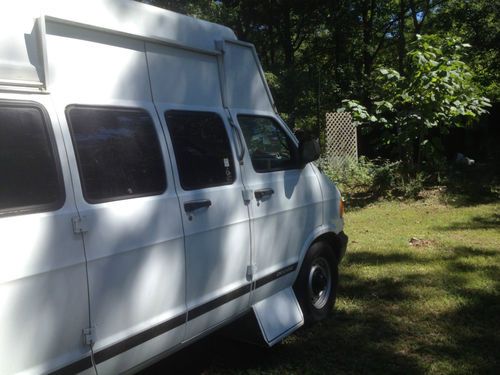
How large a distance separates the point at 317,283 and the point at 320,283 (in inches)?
2.2

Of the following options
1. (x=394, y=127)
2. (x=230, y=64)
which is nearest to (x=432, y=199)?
(x=394, y=127)

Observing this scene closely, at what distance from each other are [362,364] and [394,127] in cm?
751

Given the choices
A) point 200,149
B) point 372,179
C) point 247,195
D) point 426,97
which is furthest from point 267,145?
point 372,179

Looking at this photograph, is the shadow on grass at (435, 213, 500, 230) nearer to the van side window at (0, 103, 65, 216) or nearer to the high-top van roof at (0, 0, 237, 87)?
the high-top van roof at (0, 0, 237, 87)

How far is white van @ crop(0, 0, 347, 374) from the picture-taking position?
92.5 inches

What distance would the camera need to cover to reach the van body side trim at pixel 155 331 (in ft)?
8.17

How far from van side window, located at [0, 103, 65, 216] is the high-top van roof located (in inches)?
6.3

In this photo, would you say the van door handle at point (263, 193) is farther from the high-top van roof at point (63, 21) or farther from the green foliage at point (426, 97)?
the green foliage at point (426, 97)

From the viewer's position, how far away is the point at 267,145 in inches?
167

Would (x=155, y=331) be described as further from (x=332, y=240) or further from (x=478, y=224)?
(x=478, y=224)

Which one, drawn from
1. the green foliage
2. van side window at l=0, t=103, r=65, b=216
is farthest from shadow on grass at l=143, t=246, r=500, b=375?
the green foliage

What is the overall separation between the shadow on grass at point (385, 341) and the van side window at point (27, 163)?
2091 mm

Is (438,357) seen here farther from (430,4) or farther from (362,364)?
(430,4)

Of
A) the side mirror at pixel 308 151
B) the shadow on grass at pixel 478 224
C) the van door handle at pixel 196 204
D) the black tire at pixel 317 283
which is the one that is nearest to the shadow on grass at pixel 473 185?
the shadow on grass at pixel 478 224
